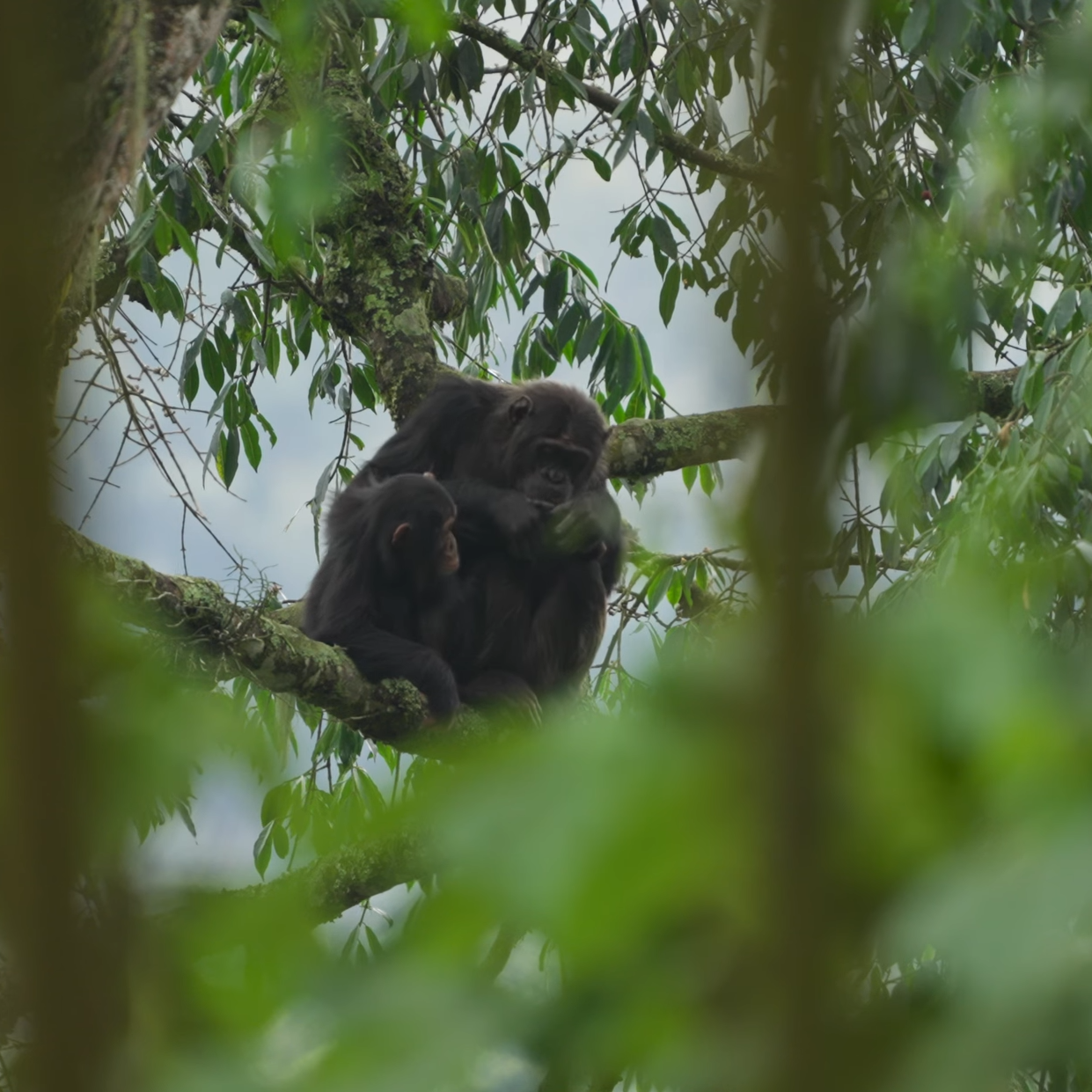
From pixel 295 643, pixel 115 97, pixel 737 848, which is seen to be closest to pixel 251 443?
pixel 295 643

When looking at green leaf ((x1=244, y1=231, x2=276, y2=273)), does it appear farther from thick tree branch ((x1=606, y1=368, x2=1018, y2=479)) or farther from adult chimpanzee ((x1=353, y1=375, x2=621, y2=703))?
thick tree branch ((x1=606, y1=368, x2=1018, y2=479))

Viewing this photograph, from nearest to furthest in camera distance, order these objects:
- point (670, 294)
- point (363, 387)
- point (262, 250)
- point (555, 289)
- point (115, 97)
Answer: point (115, 97) → point (262, 250) → point (670, 294) → point (555, 289) → point (363, 387)

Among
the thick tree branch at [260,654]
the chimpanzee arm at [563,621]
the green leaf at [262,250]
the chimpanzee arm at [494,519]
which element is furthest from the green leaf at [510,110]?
the thick tree branch at [260,654]

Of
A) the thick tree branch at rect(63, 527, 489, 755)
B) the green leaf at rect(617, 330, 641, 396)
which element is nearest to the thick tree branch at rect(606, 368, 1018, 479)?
the green leaf at rect(617, 330, 641, 396)

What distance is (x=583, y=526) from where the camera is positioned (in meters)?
5.00

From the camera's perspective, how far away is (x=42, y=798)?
0.39 metres

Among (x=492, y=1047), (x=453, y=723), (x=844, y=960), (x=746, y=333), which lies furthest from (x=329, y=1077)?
(x=453, y=723)

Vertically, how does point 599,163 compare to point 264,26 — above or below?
above

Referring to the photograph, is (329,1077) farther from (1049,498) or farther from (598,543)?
(598,543)

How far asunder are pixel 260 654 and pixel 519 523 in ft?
5.50

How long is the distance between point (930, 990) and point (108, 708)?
40cm

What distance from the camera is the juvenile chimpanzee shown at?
464 cm

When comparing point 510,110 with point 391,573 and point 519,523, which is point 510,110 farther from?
point 391,573

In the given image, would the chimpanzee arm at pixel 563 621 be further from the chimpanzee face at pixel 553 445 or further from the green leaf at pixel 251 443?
the green leaf at pixel 251 443
